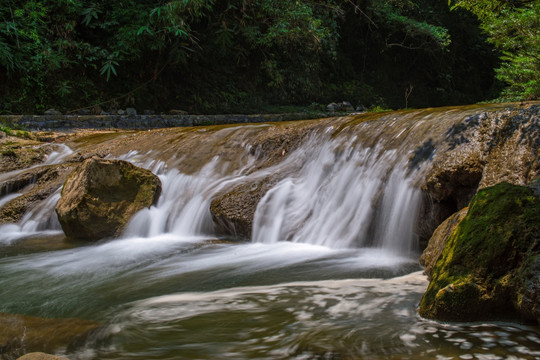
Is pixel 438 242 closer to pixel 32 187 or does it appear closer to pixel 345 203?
pixel 345 203

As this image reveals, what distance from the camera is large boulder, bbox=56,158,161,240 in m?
5.57

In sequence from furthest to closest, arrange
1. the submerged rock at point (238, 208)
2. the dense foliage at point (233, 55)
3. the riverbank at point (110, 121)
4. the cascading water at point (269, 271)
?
the dense foliage at point (233, 55) → the riverbank at point (110, 121) → the submerged rock at point (238, 208) → the cascading water at point (269, 271)

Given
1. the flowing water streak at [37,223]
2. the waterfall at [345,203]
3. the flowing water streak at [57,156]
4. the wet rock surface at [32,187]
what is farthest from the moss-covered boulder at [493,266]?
the flowing water streak at [57,156]

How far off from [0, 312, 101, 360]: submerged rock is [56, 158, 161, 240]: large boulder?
2.78 m

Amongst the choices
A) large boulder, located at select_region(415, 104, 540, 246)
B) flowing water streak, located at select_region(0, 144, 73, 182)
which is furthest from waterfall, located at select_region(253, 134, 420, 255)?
flowing water streak, located at select_region(0, 144, 73, 182)

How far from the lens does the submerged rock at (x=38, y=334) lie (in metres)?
2.36

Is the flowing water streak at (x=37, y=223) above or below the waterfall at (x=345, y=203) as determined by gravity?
below

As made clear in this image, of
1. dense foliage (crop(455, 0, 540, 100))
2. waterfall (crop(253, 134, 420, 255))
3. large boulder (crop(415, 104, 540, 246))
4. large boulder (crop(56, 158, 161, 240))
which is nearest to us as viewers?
large boulder (crop(415, 104, 540, 246))

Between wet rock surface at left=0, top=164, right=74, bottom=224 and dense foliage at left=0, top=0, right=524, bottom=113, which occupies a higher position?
dense foliage at left=0, top=0, right=524, bottom=113

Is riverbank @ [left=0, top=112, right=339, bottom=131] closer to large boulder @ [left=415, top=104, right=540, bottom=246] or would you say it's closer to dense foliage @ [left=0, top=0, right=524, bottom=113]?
dense foliage @ [left=0, top=0, right=524, bottom=113]

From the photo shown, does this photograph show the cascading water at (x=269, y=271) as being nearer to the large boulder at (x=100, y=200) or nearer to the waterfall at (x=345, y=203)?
the waterfall at (x=345, y=203)

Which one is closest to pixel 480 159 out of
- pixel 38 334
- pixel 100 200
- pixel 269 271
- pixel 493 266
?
pixel 493 266

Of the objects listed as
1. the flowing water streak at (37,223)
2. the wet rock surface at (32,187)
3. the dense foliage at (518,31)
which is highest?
the dense foliage at (518,31)

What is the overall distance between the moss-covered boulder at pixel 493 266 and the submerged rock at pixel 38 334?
1879 mm
